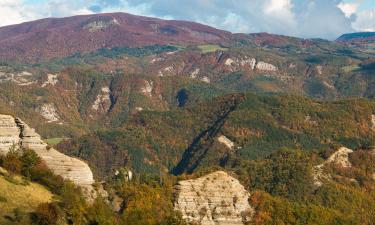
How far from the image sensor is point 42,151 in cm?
12225

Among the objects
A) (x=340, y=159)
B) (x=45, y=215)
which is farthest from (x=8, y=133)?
(x=340, y=159)

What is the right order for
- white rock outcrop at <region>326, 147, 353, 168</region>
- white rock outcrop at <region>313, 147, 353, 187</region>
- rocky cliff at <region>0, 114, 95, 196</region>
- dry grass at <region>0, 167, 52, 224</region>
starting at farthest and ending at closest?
white rock outcrop at <region>326, 147, 353, 168</region> → white rock outcrop at <region>313, 147, 353, 187</region> → rocky cliff at <region>0, 114, 95, 196</region> → dry grass at <region>0, 167, 52, 224</region>

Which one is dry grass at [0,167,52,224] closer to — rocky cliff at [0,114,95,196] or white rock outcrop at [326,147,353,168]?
rocky cliff at [0,114,95,196]

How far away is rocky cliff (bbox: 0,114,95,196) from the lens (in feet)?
389

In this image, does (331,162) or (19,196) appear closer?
(19,196)

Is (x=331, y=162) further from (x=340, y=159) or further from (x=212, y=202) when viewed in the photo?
(x=212, y=202)

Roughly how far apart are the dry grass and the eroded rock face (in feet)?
125

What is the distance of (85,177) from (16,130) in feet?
49.3

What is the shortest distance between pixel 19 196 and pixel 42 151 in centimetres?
2542

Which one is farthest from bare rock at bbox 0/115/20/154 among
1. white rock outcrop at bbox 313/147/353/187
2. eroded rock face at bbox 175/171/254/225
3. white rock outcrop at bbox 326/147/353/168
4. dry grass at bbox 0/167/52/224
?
white rock outcrop at bbox 326/147/353/168

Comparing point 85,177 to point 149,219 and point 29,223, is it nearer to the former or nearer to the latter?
point 149,219

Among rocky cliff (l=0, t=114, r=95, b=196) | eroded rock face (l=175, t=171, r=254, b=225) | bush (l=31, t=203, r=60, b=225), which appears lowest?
eroded rock face (l=175, t=171, r=254, b=225)

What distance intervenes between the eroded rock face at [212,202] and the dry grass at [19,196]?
1495 inches

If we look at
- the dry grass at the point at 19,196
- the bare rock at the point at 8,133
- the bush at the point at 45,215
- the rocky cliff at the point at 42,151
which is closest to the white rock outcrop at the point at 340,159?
the rocky cliff at the point at 42,151
